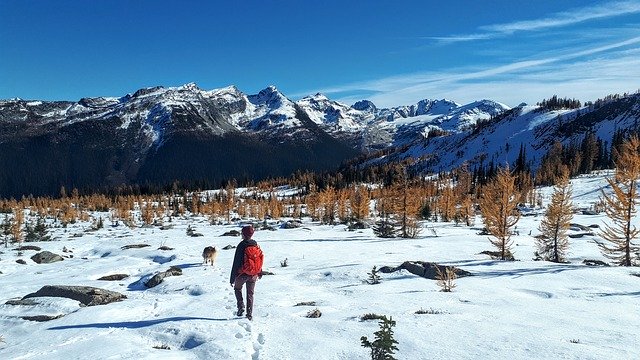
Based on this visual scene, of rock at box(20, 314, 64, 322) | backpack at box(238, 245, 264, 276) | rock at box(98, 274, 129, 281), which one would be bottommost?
rock at box(98, 274, 129, 281)

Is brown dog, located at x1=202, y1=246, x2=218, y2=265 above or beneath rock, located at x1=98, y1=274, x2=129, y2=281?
above

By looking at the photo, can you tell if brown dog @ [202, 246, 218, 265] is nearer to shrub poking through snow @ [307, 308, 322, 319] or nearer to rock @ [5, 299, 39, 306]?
rock @ [5, 299, 39, 306]

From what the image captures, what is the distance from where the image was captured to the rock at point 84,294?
50.4 feet

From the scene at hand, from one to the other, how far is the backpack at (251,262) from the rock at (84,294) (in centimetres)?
634

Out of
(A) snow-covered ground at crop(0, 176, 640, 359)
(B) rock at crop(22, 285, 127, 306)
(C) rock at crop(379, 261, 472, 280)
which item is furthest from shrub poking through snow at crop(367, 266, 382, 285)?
(B) rock at crop(22, 285, 127, 306)

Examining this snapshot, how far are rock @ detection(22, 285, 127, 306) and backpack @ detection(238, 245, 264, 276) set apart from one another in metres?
6.34

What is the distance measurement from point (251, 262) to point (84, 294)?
7.29 m

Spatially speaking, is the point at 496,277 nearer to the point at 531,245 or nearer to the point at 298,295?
the point at 298,295

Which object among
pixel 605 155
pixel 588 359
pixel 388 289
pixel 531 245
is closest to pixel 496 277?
pixel 388 289

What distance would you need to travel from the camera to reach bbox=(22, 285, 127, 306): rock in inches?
605

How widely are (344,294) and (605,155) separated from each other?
16692cm

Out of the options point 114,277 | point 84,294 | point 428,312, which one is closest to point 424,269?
point 428,312

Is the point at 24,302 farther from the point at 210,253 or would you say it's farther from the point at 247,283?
the point at 210,253

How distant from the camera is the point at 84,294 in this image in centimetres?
1561
